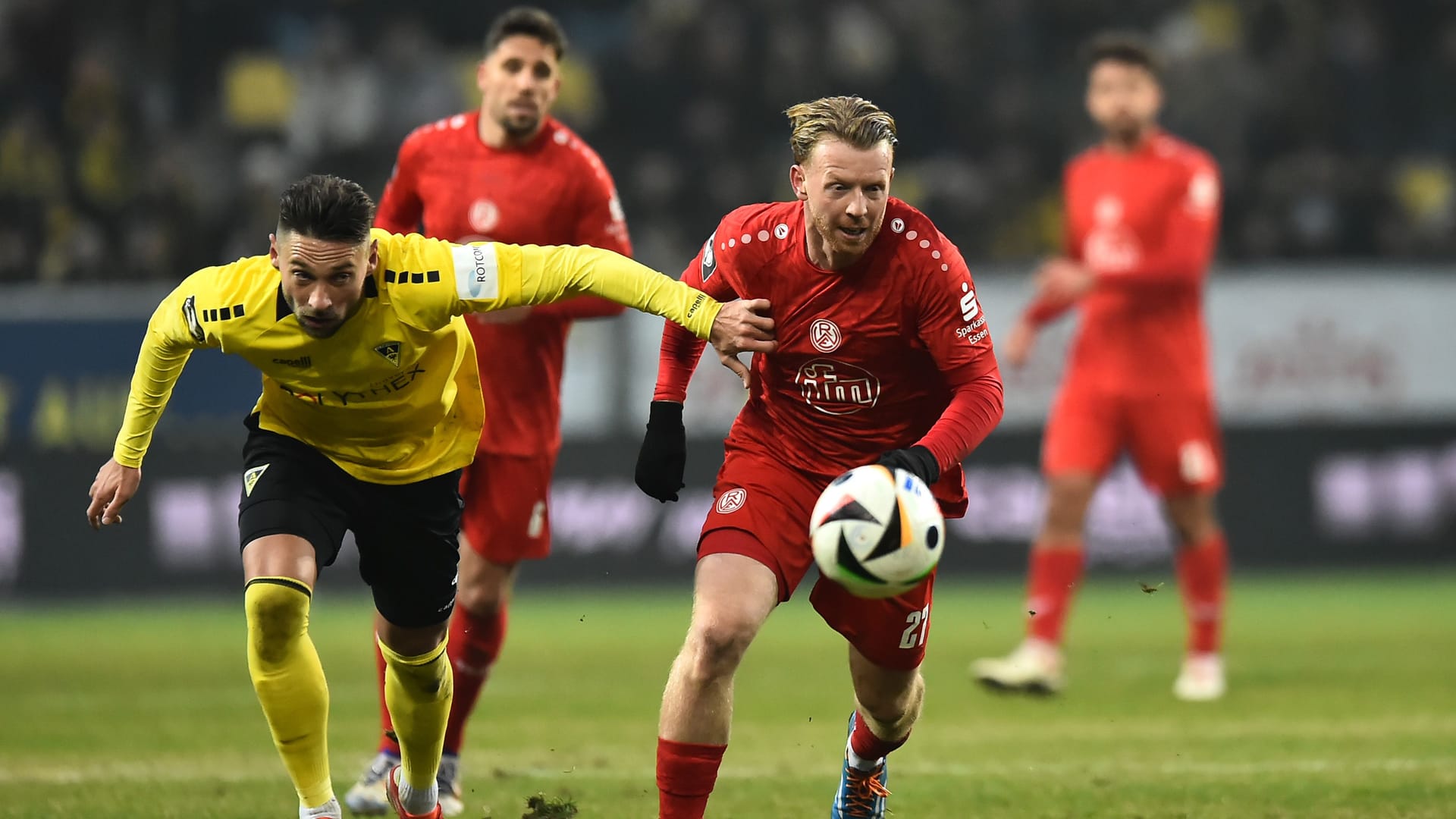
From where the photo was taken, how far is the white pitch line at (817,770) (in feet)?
21.7

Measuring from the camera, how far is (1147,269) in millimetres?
9484

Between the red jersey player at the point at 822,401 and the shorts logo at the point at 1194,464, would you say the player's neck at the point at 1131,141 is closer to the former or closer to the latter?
the shorts logo at the point at 1194,464

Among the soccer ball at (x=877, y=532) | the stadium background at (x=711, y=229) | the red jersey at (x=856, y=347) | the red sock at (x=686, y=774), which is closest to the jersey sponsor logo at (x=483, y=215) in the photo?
the red jersey at (x=856, y=347)

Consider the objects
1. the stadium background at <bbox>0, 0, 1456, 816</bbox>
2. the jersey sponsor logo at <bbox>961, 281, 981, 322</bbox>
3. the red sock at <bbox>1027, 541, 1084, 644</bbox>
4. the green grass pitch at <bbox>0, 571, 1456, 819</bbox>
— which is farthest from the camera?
the stadium background at <bbox>0, 0, 1456, 816</bbox>

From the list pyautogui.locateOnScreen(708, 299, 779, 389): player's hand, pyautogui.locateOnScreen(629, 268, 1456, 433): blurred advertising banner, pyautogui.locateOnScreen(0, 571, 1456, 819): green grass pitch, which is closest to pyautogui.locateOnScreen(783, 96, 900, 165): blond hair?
pyautogui.locateOnScreen(708, 299, 779, 389): player's hand

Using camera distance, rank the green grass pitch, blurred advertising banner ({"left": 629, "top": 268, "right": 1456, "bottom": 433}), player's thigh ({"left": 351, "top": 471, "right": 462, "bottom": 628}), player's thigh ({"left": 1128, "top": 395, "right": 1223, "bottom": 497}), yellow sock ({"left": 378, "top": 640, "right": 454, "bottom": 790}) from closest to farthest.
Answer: player's thigh ({"left": 351, "top": 471, "right": 462, "bottom": 628}), yellow sock ({"left": 378, "top": 640, "right": 454, "bottom": 790}), the green grass pitch, player's thigh ({"left": 1128, "top": 395, "right": 1223, "bottom": 497}), blurred advertising banner ({"left": 629, "top": 268, "right": 1456, "bottom": 433})

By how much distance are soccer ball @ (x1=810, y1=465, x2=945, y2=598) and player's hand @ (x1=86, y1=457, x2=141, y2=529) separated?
197 centimetres

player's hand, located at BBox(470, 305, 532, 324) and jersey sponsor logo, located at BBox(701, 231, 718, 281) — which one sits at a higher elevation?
player's hand, located at BBox(470, 305, 532, 324)

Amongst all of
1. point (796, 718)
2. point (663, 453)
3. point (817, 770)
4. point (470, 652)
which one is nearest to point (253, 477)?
point (663, 453)

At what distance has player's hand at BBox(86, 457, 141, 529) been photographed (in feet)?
16.7

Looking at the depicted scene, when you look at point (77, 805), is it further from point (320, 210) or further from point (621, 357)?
point (621, 357)

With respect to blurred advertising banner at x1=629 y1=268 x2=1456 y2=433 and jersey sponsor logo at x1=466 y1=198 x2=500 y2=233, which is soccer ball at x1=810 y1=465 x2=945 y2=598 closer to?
jersey sponsor logo at x1=466 y1=198 x2=500 y2=233

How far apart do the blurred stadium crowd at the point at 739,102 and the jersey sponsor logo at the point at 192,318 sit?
9.93 metres

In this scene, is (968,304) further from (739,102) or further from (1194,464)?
(739,102)
